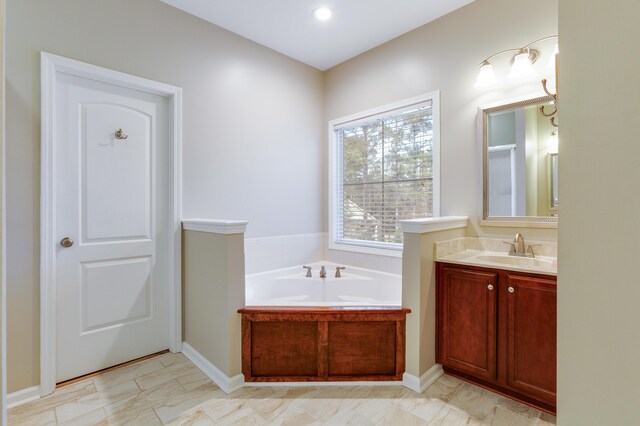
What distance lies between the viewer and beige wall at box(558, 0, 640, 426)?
1.59 ft

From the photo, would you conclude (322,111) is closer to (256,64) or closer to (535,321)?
(256,64)

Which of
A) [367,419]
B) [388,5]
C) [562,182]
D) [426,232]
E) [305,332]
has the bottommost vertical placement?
[367,419]

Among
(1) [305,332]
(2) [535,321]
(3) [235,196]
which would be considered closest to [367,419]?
(1) [305,332]

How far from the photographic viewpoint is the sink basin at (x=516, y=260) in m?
1.91

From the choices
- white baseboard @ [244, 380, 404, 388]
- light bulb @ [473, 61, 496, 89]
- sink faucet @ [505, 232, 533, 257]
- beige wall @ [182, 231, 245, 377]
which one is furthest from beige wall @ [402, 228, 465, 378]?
light bulb @ [473, 61, 496, 89]

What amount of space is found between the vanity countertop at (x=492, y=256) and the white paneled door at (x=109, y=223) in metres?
2.14

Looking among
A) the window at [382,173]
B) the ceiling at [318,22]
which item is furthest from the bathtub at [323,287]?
the ceiling at [318,22]

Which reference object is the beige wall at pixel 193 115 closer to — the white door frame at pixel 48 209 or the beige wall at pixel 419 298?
the white door frame at pixel 48 209

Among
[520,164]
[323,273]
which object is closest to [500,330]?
[520,164]

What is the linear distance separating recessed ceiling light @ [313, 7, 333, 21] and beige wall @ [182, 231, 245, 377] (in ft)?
6.24

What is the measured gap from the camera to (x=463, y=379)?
2.09 m

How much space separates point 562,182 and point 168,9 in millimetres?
2912

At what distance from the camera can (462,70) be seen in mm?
2516

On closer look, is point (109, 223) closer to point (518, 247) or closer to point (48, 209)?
point (48, 209)
